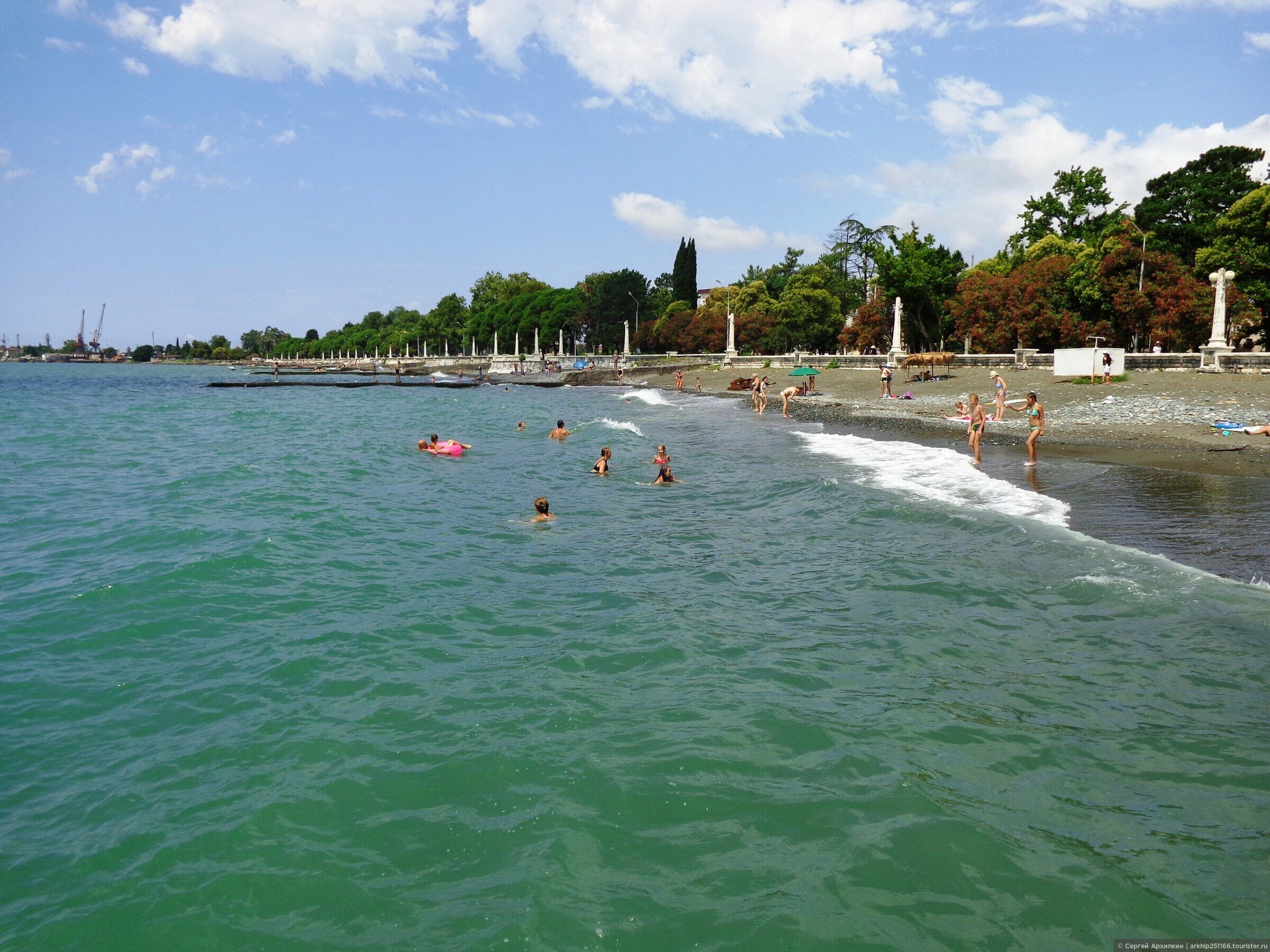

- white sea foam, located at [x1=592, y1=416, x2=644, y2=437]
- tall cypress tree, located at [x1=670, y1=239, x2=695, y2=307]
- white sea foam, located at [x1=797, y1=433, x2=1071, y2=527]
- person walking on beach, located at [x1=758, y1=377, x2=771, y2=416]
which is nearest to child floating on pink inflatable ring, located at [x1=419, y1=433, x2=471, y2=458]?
white sea foam, located at [x1=592, y1=416, x2=644, y2=437]

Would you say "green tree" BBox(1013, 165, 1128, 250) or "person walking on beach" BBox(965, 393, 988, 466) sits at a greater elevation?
"green tree" BBox(1013, 165, 1128, 250)

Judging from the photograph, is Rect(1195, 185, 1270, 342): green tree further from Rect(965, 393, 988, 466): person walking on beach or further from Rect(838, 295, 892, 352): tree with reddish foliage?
Rect(965, 393, 988, 466): person walking on beach

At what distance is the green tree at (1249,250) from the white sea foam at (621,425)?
3000cm

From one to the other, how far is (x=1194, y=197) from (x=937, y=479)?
47152mm

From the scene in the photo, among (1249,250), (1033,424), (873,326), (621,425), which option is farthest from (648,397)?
(1033,424)

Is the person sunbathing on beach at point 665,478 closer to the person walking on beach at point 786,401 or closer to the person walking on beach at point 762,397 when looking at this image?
the person walking on beach at point 786,401

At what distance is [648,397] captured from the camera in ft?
197

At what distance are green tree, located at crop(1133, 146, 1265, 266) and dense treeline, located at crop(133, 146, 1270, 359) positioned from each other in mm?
86

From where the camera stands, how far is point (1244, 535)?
1209 centimetres

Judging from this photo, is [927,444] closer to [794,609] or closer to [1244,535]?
[1244,535]

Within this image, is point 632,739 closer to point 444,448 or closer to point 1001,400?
point 444,448

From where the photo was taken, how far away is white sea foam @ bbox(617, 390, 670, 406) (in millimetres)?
54281

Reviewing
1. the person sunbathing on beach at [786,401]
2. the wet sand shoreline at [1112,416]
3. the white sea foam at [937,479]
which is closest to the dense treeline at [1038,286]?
the wet sand shoreline at [1112,416]

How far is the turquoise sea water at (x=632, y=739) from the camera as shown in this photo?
181 inches
